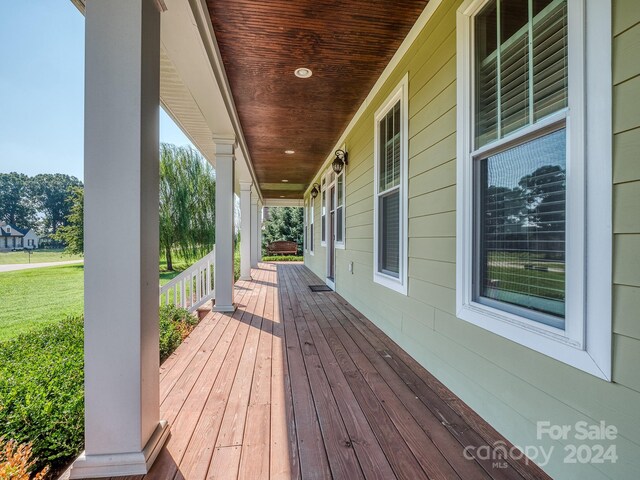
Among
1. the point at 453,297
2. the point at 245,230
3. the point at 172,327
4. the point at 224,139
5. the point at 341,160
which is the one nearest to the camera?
the point at 453,297

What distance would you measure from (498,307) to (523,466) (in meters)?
0.69

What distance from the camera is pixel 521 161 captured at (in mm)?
1512

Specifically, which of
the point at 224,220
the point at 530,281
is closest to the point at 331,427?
the point at 530,281

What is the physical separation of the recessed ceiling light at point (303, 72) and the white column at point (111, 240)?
6.12 ft

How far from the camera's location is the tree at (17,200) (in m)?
6.52

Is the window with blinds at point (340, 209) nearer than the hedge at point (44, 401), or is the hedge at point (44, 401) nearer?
the hedge at point (44, 401)

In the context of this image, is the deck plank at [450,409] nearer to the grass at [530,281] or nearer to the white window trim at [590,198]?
the white window trim at [590,198]

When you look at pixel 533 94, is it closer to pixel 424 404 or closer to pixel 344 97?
pixel 424 404

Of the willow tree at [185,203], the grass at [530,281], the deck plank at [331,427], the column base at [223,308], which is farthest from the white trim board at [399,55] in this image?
the willow tree at [185,203]

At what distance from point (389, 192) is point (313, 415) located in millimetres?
2152

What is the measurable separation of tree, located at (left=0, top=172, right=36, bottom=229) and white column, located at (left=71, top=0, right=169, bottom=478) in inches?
283

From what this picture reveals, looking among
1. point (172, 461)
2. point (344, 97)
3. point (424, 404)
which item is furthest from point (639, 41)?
point (344, 97)

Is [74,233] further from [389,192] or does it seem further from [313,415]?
[313,415]

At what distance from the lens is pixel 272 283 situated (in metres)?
7.06
